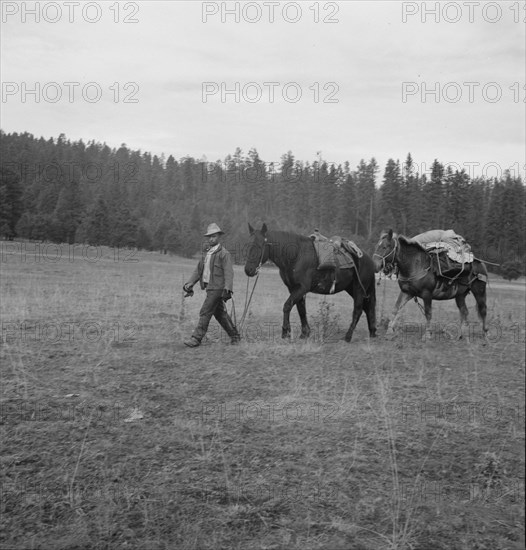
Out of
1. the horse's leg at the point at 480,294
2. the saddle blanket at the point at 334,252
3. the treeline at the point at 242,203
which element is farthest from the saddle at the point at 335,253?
the treeline at the point at 242,203

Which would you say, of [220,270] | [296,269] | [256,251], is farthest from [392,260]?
[220,270]

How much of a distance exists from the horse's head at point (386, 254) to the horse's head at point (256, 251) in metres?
2.38

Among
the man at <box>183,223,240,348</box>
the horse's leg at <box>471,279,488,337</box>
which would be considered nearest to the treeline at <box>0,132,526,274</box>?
the horse's leg at <box>471,279,488,337</box>

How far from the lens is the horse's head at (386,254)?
10.0 meters

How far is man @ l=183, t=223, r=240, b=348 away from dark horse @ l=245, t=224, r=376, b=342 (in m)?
0.44

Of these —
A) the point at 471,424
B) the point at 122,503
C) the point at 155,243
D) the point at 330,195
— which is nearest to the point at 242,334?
the point at 471,424

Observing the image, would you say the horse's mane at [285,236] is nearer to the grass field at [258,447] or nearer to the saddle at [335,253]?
the saddle at [335,253]

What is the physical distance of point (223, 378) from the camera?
22.1 feet

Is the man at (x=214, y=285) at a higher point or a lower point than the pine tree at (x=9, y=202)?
lower

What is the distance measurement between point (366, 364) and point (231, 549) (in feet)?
16.5

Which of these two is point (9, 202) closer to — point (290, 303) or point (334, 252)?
point (334, 252)

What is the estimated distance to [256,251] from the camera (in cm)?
920

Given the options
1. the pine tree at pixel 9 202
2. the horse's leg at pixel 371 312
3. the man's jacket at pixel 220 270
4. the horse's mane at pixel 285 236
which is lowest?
the horse's leg at pixel 371 312

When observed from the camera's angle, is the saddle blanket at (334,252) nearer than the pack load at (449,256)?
Yes
